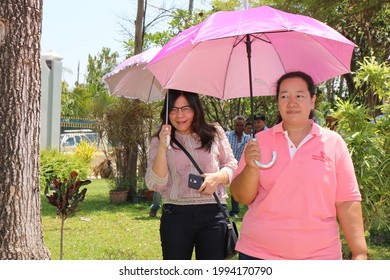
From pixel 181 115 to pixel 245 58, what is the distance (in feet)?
2.11

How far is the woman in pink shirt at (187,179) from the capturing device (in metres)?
3.17

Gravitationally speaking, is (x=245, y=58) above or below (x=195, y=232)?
above

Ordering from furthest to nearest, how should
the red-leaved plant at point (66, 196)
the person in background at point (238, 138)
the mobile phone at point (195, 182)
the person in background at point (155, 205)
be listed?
the person in background at point (155, 205), the person in background at point (238, 138), the red-leaved plant at point (66, 196), the mobile phone at point (195, 182)

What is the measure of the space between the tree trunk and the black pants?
171 cm

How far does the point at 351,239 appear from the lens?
245 cm

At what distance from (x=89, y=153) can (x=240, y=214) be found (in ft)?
33.4

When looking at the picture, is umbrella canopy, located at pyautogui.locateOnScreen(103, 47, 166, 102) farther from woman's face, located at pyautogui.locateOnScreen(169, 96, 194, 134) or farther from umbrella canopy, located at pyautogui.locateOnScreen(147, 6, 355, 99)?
woman's face, located at pyautogui.locateOnScreen(169, 96, 194, 134)

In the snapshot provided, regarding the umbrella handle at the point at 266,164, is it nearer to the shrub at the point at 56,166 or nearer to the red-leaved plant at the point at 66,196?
the red-leaved plant at the point at 66,196

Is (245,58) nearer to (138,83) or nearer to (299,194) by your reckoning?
(299,194)

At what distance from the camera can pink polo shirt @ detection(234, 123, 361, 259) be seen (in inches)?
94.8

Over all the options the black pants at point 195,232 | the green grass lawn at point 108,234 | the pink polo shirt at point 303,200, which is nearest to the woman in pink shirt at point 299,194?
the pink polo shirt at point 303,200

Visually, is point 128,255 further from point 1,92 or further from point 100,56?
point 100,56

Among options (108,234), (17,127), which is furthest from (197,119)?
(108,234)

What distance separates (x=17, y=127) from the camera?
4398 mm
